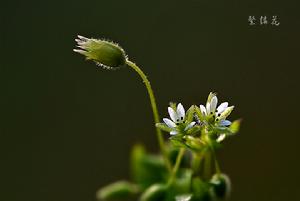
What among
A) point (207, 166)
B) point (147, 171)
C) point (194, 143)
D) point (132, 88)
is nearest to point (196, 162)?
point (207, 166)

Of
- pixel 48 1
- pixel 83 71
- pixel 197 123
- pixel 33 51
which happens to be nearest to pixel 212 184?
pixel 197 123

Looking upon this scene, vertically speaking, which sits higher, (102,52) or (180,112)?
(102,52)

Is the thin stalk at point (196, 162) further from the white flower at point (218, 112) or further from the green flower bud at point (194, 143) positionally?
the white flower at point (218, 112)

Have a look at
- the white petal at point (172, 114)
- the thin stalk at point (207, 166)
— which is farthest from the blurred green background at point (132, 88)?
the white petal at point (172, 114)

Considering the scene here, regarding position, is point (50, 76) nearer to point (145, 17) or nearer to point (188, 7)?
point (145, 17)

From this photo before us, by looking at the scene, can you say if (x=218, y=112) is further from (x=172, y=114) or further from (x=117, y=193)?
(x=117, y=193)

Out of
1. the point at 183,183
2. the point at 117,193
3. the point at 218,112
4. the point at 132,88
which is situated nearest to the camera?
the point at 218,112

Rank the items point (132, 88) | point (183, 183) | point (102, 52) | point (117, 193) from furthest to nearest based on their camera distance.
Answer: point (132, 88) → point (117, 193) → point (183, 183) → point (102, 52)
